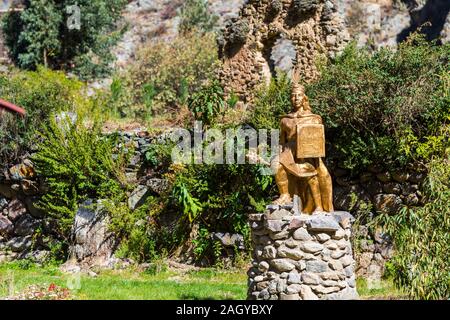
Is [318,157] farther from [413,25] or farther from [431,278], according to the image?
[413,25]

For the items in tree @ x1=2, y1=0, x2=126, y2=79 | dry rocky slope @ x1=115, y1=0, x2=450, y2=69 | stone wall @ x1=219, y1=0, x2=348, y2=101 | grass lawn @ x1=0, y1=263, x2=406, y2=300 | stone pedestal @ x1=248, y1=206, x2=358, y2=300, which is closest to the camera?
stone pedestal @ x1=248, y1=206, x2=358, y2=300

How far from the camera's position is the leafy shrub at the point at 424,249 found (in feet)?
22.9

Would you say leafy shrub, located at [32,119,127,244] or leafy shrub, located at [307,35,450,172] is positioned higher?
leafy shrub, located at [307,35,450,172]

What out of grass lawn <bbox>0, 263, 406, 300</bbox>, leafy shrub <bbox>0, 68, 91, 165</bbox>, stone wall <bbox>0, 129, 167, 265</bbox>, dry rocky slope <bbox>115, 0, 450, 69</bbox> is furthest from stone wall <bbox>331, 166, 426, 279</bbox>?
dry rocky slope <bbox>115, 0, 450, 69</bbox>

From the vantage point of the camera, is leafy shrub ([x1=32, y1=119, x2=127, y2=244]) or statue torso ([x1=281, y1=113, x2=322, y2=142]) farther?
leafy shrub ([x1=32, y1=119, x2=127, y2=244])

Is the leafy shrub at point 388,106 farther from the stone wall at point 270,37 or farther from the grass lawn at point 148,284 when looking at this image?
the stone wall at point 270,37

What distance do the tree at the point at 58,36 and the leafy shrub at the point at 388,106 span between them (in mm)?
12233

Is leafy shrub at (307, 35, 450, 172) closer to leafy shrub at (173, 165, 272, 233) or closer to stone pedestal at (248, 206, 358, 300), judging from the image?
leafy shrub at (173, 165, 272, 233)

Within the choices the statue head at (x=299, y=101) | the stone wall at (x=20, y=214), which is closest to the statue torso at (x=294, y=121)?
the statue head at (x=299, y=101)

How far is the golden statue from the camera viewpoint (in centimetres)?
761

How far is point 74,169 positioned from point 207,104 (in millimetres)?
2991

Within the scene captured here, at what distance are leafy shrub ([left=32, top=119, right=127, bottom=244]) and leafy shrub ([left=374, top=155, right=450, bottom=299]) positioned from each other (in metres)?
6.17
